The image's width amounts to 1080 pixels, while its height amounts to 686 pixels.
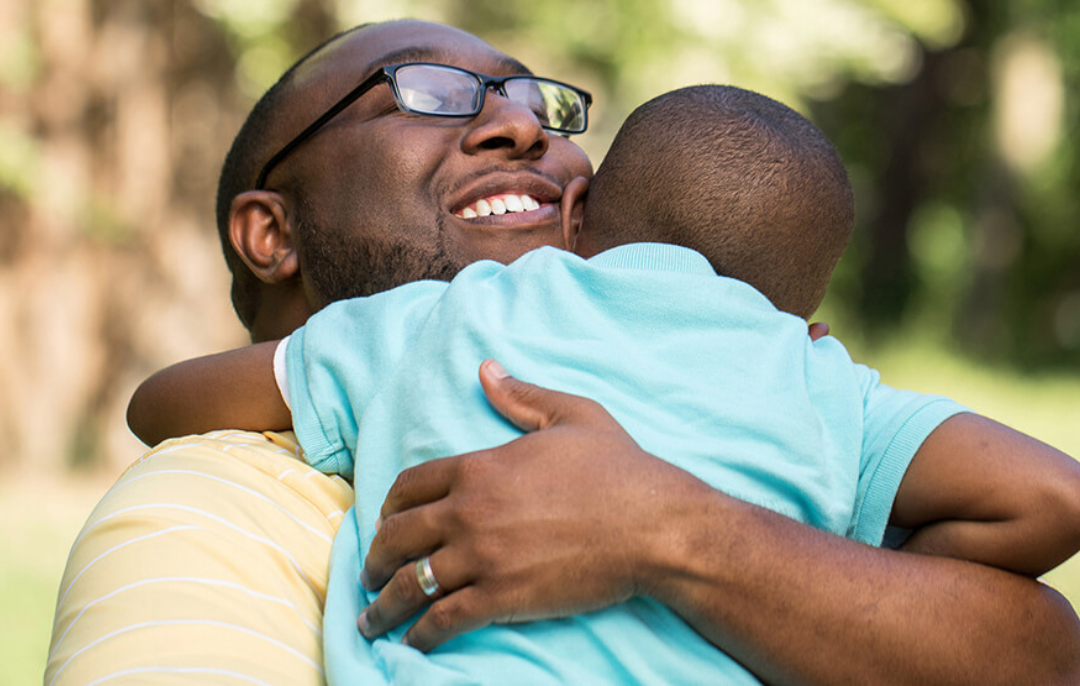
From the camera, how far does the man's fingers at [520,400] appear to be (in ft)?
5.50

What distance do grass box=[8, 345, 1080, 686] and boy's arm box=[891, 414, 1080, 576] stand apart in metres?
2.17

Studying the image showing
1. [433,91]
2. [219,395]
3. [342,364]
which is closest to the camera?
[342,364]

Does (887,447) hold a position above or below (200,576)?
above

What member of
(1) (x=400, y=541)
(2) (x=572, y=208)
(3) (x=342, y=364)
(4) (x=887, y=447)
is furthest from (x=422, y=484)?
(2) (x=572, y=208)

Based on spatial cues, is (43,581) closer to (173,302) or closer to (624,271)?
(173,302)

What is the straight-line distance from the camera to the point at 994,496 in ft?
5.27

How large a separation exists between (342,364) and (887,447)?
965 mm

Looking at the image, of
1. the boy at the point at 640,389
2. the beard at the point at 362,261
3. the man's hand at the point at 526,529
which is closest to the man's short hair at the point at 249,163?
the beard at the point at 362,261

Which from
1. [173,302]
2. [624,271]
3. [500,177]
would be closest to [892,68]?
[173,302]

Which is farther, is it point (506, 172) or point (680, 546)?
point (506, 172)

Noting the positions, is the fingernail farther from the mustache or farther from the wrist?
the mustache

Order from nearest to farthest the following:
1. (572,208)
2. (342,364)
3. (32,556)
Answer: (342,364) < (572,208) < (32,556)

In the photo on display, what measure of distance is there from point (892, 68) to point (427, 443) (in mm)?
8775

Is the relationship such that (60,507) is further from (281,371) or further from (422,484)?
(422,484)
